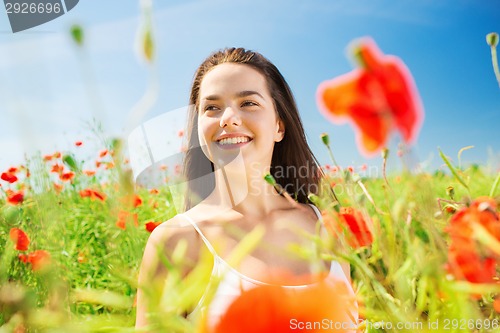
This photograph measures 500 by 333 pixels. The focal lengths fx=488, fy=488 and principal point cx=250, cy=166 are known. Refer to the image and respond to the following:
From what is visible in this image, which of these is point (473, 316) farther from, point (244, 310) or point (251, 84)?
point (251, 84)

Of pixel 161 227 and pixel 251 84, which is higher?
pixel 251 84

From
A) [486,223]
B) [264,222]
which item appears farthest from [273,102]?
[486,223]

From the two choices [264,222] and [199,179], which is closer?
[264,222]

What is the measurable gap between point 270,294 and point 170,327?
0.11 ft

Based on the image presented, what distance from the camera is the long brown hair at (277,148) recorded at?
85 centimetres

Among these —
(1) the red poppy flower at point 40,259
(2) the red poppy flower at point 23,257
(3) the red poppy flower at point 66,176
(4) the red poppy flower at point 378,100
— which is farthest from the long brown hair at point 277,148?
(3) the red poppy flower at point 66,176

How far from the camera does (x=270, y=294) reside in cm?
15

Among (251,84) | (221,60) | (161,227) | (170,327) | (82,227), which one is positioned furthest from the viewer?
(82,227)

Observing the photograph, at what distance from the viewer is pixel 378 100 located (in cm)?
14

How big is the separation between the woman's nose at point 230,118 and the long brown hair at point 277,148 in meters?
0.19

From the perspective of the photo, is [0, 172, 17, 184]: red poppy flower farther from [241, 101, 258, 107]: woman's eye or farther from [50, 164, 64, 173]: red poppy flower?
[241, 101, 258, 107]: woman's eye

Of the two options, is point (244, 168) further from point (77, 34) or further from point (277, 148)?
point (77, 34)

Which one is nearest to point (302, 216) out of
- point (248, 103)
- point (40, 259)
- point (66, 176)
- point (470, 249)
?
point (248, 103)

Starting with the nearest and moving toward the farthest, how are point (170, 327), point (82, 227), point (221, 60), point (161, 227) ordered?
point (170, 327), point (161, 227), point (221, 60), point (82, 227)
